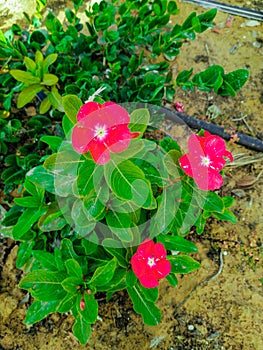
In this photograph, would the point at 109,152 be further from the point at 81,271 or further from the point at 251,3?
the point at 251,3

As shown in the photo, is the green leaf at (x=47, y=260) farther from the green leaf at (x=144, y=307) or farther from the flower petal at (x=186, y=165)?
the flower petal at (x=186, y=165)

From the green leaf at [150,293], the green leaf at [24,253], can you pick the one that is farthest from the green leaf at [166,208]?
the green leaf at [24,253]

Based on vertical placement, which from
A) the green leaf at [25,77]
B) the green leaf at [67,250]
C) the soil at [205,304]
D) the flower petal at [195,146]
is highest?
the green leaf at [25,77]

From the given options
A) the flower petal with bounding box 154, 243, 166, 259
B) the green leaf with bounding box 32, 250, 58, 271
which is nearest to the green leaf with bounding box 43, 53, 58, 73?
the green leaf with bounding box 32, 250, 58, 271

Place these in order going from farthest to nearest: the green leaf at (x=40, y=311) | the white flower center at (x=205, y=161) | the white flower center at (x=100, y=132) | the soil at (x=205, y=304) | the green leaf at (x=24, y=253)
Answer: the soil at (x=205, y=304) < the green leaf at (x=24, y=253) < the green leaf at (x=40, y=311) < the white flower center at (x=205, y=161) < the white flower center at (x=100, y=132)

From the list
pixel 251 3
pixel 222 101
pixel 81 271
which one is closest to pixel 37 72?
pixel 81 271
